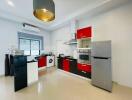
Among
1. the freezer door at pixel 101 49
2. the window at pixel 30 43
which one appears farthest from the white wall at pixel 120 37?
the window at pixel 30 43

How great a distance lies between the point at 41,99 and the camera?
247 centimetres

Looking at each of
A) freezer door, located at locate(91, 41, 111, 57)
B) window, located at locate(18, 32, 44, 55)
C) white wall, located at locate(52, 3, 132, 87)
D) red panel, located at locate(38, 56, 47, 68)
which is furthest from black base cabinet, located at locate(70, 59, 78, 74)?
window, located at locate(18, 32, 44, 55)

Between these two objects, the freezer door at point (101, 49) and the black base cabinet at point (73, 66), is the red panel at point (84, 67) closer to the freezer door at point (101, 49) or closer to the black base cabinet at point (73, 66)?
the black base cabinet at point (73, 66)

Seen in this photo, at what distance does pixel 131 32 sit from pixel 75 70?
286 centimetres

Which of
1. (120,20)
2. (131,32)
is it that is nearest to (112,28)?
(120,20)

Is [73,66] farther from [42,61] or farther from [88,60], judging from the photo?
[42,61]

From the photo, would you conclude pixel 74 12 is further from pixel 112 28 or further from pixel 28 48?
pixel 28 48

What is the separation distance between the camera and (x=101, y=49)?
9.85 ft

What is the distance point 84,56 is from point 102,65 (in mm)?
1099

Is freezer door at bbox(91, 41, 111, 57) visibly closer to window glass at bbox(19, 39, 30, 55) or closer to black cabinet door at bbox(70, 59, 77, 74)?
black cabinet door at bbox(70, 59, 77, 74)

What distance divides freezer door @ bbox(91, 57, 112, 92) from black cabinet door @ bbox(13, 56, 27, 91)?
2557 mm

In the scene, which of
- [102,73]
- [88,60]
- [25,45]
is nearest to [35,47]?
[25,45]

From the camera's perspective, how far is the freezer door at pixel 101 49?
112 inches

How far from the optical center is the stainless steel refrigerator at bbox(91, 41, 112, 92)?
283 centimetres
